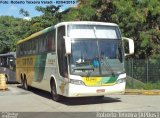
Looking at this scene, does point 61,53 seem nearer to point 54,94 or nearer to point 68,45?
point 68,45

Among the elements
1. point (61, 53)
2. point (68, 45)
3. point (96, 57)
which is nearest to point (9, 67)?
point (61, 53)

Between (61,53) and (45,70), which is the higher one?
(61,53)

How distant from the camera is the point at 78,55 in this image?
15.5m

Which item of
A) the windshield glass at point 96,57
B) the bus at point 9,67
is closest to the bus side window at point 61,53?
the windshield glass at point 96,57

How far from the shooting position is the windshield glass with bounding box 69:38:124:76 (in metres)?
15.4

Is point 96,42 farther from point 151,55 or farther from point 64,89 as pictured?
point 151,55

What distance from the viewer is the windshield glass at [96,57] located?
1545cm

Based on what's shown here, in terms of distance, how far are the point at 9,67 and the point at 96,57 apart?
18287 millimetres

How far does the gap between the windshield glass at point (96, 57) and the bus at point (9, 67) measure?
58.0 ft

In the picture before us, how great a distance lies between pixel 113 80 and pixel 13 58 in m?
18.5

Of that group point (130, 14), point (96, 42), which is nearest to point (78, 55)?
point (96, 42)

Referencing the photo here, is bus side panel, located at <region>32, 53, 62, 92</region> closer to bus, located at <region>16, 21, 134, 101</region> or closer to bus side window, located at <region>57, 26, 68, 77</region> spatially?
bus, located at <region>16, 21, 134, 101</region>

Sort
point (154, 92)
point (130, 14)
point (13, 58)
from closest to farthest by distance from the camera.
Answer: point (154, 92)
point (130, 14)
point (13, 58)

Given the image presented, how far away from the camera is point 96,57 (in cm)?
1572
